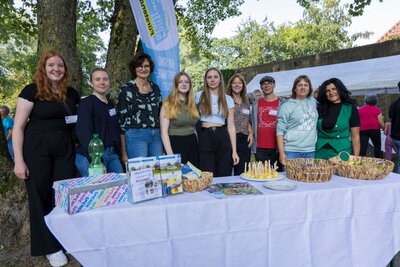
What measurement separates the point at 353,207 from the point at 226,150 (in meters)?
1.27

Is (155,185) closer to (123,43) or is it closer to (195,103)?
(195,103)

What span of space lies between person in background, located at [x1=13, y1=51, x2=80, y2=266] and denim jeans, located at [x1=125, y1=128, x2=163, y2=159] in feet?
1.48

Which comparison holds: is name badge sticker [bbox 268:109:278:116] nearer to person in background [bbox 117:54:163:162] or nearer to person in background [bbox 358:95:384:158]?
person in background [bbox 117:54:163:162]

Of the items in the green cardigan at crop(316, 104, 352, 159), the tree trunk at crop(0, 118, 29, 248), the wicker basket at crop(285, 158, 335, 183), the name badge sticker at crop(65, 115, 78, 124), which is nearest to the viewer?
the wicker basket at crop(285, 158, 335, 183)

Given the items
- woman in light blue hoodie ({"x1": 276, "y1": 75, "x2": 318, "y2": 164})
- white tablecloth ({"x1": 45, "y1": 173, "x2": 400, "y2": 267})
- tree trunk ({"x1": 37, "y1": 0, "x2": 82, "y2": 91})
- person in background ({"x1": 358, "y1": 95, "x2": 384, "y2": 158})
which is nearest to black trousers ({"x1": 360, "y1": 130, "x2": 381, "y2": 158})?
person in background ({"x1": 358, "y1": 95, "x2": 384, "y2": 158})

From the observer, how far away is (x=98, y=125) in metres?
2.18

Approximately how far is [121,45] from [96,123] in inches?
70.0

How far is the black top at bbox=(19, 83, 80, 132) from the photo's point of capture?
2061 mm

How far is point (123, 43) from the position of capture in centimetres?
362

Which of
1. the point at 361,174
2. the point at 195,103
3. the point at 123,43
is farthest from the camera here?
the point at 123,43

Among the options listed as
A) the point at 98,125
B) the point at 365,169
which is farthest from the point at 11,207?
the point at 365,169

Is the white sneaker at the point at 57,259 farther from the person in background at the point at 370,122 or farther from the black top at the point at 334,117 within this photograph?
the person in background at the point at 370,122

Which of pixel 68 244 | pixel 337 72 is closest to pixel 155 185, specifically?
pixel 68 244

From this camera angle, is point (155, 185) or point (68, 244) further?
point (155, 185)
